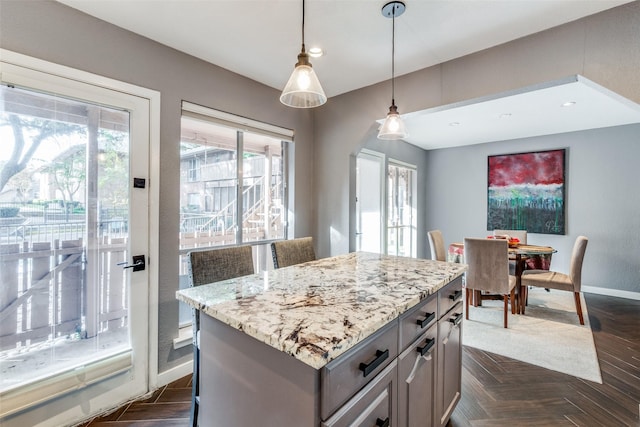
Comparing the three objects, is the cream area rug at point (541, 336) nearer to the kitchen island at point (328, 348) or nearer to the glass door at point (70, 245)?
the kitchen island at point (328, 348)

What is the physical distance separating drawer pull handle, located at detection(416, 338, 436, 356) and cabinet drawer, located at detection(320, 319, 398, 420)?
224mm

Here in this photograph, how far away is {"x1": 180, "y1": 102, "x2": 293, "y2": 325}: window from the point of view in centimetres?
251

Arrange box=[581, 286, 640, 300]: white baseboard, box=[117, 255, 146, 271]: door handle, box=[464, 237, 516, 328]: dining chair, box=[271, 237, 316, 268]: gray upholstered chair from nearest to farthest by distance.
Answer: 1. box=[117, 255, 146, 271]: door handle
2. box=[271, 237, 316, 268]: gray upholstered chair
3. box=[464, 237, 516, 328]: dining chair
4. box=[581, 286, 640, 300]: white baseboard

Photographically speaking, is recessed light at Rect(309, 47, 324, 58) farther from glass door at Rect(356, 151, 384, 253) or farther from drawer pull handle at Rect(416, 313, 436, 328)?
glass door at Rect(356, 151, 384, 253)


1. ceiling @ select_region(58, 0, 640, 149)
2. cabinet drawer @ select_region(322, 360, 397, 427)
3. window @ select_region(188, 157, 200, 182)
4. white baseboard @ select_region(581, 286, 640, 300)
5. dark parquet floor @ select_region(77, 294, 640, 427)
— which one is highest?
ceiling @ select_region(58, 0, 640, 149)

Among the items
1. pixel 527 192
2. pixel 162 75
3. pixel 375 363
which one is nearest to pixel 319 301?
pixel 375 363

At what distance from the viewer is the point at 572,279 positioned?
10.9 feet

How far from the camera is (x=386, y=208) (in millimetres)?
4906

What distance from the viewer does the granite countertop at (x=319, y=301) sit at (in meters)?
0.88

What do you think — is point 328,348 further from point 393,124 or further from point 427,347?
point 393,124

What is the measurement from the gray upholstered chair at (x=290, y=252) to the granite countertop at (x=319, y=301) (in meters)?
0.34

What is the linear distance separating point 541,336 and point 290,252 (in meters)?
2.83

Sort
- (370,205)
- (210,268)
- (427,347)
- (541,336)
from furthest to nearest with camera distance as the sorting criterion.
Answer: (370,205) → (541,336) → (210,268) → (427,347)

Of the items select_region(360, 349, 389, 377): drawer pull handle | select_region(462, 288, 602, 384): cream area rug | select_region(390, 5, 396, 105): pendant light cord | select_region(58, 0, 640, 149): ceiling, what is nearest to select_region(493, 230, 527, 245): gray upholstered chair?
select_region(462, 288, 602, 384): cream area rug
